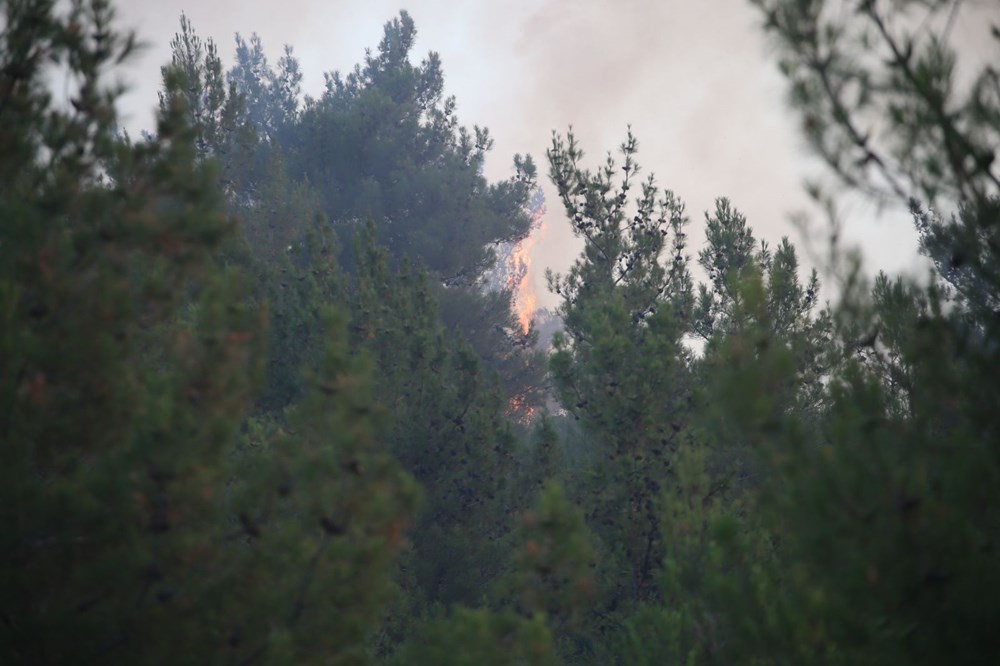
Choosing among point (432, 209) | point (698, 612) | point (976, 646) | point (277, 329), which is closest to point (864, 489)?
point (976, 646)

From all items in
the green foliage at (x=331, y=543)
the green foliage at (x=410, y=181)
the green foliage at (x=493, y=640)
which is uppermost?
the green foliage at (x=410, y=181)

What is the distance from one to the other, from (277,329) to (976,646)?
10.4 m

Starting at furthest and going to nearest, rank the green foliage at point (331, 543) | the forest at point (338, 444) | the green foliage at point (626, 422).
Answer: the green foliage at point (626, 422), the green foliage at point (331, 543), the forest at point (338, 444)

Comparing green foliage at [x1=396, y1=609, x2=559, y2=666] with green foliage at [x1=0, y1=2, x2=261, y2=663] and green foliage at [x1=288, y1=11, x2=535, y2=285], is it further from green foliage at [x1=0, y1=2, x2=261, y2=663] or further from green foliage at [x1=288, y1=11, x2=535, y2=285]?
green foliage at [x1=288, y1=11, x2=535, y2=285]

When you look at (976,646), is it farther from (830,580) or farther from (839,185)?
(839,185)

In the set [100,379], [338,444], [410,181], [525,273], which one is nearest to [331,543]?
[338,444]

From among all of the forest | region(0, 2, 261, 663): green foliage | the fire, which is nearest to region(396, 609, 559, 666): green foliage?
the forest

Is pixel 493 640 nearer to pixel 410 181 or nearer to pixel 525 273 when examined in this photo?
pixel 410 181

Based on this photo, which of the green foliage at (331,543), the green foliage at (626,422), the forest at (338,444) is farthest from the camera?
the green foliage at (626,422)

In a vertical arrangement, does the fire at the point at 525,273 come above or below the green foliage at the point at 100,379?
above

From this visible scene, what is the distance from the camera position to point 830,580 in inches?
133

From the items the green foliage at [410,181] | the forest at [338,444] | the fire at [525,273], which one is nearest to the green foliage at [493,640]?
the forest at [338,444]

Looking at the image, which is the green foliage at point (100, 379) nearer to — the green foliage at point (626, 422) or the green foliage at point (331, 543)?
the green foliage at point (331, 543)

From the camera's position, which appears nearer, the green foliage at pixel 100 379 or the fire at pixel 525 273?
the green foliage at pixel 100 379
